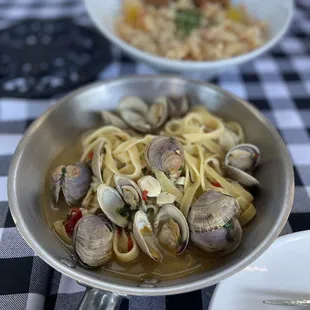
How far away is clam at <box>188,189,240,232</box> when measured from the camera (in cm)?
79

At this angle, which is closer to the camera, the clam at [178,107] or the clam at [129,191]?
the clam at [129,191]

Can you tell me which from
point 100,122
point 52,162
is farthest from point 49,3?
point 52,162

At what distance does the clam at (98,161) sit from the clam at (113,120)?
0.46ft

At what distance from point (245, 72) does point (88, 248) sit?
1.02 metres

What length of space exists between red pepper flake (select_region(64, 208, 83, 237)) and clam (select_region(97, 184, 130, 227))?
6 centimetres

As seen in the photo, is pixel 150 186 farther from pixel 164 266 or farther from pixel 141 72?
pixel 141 72

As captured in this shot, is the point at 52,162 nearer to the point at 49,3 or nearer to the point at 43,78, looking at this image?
the point at 43,78

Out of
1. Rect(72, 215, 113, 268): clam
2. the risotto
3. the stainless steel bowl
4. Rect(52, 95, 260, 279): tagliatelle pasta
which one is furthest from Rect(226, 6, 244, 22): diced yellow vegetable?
Rect(72, 215, 113, 268): clam

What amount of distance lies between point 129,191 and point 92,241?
152mm

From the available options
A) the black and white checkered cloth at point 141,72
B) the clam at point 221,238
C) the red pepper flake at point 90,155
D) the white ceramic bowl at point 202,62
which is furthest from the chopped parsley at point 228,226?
the white ceramic bowl at point 202,62

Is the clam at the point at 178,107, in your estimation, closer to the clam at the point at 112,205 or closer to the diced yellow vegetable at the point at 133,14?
the clam at the point at 112,205

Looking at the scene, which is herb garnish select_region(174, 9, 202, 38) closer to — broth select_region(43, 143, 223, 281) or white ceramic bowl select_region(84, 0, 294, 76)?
white ceramic bowl select_region(84, 0, 294, 76)

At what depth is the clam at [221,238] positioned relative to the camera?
80 cm

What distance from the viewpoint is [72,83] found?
137cm
